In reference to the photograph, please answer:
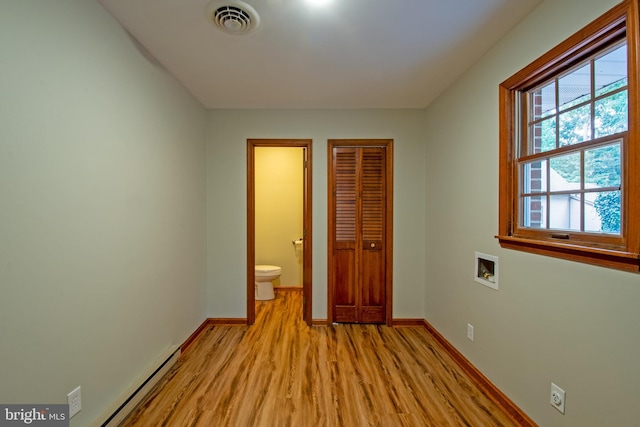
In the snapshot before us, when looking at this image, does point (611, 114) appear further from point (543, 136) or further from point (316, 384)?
point (316, 384)

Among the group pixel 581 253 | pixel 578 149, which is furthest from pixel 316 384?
pixel 578 149

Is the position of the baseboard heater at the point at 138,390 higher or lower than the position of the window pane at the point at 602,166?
lower

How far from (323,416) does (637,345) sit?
1571mm

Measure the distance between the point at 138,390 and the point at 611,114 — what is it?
3.02 meters

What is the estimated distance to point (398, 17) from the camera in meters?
1.53

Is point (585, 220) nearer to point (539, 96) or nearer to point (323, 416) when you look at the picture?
point (539, 96)

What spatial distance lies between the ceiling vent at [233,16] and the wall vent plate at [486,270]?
221 cm

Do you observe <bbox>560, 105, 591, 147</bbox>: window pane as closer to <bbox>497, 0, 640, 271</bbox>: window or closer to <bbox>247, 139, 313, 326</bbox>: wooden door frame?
<bbox>497, 0, 640, 271</bbox>: window

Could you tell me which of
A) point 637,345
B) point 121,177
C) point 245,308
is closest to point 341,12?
point 121,177

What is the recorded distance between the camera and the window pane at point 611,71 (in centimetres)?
114

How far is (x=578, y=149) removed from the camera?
1304mm

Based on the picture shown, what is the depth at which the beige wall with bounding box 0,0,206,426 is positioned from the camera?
1038 mm

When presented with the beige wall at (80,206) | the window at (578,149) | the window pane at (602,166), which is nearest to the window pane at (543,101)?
the window at (578,149)

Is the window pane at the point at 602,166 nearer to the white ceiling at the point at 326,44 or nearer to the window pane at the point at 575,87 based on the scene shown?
the window pane at the point at 575,87
